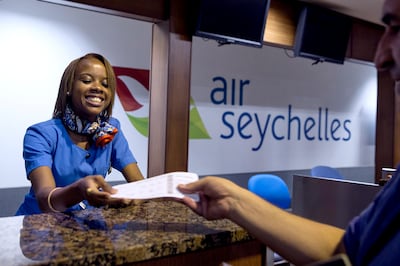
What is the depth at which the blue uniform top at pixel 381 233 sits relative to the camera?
681 mm

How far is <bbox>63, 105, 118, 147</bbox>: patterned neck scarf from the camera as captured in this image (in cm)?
143

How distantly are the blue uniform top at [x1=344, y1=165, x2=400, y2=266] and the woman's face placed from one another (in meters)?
1.05

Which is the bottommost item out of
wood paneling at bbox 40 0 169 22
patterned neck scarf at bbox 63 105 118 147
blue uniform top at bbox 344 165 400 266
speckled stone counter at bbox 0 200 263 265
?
speckled stone counter at bbox 0 200 263 265

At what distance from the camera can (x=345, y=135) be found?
5773 mm

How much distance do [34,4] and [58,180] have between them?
226 centimetres

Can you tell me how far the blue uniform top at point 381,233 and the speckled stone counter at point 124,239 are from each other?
272mm

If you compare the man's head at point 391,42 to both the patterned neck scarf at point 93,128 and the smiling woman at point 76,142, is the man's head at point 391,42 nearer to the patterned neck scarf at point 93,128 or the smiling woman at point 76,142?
the smiling woman at point 76,142

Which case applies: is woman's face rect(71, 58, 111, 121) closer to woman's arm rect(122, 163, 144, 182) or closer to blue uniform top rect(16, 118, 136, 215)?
blue uniform top rect(16, 118, 136, 215)

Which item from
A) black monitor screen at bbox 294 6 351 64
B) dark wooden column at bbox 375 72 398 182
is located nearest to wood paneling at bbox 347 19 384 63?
black monitor screen at bbox 294 6 351 64

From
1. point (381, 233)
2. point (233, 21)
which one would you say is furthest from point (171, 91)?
point (381, 233)

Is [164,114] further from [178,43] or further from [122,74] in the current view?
[122,74]

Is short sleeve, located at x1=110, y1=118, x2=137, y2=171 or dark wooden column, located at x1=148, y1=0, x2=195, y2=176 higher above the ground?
dark wooden column, located at x1=148, y1=0, x2=195, y2=176

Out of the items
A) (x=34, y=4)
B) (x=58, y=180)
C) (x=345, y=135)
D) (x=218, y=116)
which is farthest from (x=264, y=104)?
(x=58, y=180)

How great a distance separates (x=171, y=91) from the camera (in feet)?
9.91
